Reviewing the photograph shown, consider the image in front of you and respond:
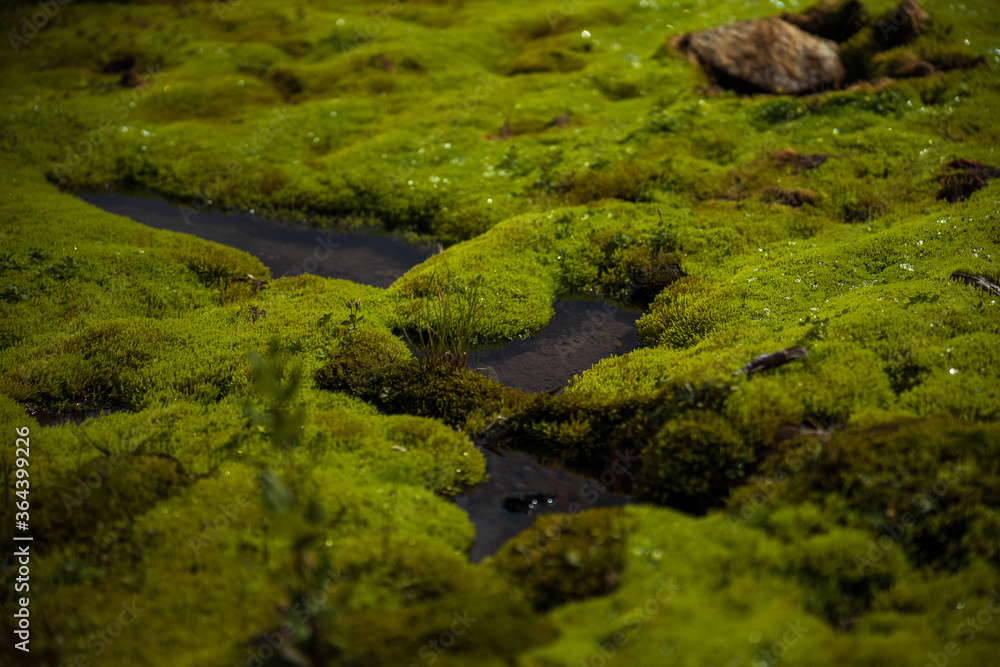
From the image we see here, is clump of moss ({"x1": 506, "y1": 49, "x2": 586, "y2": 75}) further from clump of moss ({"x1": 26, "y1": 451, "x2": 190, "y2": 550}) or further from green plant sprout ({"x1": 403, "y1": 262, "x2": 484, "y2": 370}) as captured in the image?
clump of moss ({"x1": 26, "y1": 451, "x2": 190, "y2": 550})

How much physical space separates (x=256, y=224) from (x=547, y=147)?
8.01 metres

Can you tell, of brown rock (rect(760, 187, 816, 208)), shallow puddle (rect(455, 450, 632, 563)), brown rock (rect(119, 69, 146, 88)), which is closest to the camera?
shallow puddle (rect(455, 450, 632, 563))

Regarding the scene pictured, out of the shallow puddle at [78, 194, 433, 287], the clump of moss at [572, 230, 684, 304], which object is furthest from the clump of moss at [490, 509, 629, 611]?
the shallow puddle at [78, 194, 433, 287]

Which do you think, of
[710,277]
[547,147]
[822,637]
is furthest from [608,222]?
[822,637]

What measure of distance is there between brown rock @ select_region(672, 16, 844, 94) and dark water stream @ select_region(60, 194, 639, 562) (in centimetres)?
1061

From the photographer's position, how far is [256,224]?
15688mm

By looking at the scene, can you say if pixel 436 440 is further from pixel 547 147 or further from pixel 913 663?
pixel 547 147

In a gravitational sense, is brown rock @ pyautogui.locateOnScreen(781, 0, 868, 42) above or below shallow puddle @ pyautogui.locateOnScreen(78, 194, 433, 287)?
above

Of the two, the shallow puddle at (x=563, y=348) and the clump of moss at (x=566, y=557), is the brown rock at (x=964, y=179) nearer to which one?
the shallow puddle at (x=563, y=348)

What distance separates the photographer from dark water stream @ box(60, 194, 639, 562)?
7.66m

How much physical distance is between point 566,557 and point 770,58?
1759 cm

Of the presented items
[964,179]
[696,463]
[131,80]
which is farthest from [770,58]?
[131,80]

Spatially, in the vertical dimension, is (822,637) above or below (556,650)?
above

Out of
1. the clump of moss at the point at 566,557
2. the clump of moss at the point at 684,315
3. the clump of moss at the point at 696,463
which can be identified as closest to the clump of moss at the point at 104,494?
the clump of moss at the point at 566,557
